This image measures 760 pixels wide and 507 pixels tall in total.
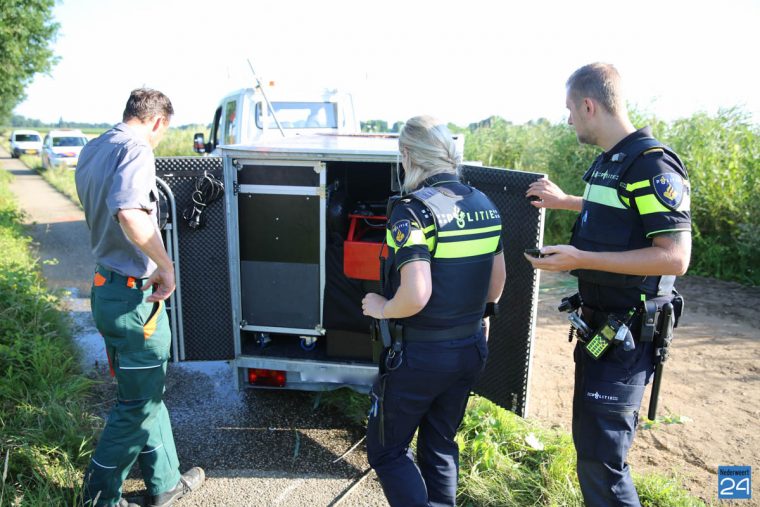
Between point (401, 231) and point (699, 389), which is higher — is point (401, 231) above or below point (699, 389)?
above

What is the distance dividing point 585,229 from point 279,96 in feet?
18.4

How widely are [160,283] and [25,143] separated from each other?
37.7m

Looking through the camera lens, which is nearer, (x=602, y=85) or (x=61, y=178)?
(x=602, y=85)

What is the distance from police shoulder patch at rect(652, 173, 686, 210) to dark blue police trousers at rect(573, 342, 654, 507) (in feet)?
2.03

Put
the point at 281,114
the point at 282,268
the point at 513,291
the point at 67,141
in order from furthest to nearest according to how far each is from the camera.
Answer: the point at 67,141 → the point at 281,114 → the point at 282,268 → the point at 513,291

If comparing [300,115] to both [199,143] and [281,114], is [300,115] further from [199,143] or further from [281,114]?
[199,143]

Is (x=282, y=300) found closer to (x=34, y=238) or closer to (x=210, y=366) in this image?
(x=210, y=366)

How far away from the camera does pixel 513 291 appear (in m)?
3.29

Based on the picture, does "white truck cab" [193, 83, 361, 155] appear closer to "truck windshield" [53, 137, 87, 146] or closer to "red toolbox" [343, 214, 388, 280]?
"red toolbox" [343, 214, 388, 280]

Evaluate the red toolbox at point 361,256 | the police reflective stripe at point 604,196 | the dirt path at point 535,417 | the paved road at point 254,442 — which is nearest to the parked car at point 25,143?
the dirt path at point 535,417

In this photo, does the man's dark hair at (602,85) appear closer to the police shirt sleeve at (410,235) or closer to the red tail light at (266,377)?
the police shirt sleeve at (410,235)

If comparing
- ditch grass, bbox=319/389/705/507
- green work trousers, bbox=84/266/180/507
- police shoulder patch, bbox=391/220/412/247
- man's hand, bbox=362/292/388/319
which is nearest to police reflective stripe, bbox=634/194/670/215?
police shoulder patch, bbox=391/220/412/247

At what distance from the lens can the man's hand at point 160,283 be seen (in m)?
2.66

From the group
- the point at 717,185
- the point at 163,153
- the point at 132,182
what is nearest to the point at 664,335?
the point at 132,182
